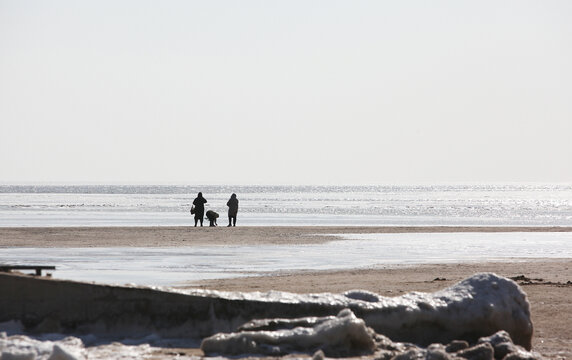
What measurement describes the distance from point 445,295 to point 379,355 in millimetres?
1705

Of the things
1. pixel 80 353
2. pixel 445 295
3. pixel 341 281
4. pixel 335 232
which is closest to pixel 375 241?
pixel 335 232

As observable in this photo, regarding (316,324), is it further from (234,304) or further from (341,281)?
(341,281)

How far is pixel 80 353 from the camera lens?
31.3ft

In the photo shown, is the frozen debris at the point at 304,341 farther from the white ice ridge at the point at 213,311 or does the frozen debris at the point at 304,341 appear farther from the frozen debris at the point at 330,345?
the white ice ridge at the point at 213,311

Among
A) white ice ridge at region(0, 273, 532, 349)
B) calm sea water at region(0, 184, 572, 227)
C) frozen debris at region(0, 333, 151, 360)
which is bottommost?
calm sea water at region(0, 184, 572, 227)

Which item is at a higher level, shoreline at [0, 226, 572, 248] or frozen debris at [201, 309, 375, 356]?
frozen debris at [201, 309, 375, 356]

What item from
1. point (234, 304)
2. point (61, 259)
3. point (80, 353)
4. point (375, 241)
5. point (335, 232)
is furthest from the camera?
point (335, 232)

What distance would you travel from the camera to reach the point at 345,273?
62.5 ft

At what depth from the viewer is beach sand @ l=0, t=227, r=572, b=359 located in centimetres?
1304

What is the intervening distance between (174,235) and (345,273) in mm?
13163

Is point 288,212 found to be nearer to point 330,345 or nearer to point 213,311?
point 213,311

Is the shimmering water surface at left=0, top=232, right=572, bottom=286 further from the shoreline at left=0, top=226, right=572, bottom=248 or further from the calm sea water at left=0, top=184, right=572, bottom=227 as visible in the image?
the calm sea water at left=0, top=184, right=572, bottom=227

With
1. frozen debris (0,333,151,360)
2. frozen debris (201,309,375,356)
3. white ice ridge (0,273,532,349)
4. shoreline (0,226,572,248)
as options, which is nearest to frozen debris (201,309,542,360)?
frozen debris (201,309,375,356)

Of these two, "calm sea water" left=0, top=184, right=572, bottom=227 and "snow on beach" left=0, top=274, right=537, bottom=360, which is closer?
"snow on beach" left=0, top=274, right=537, bottom=360
